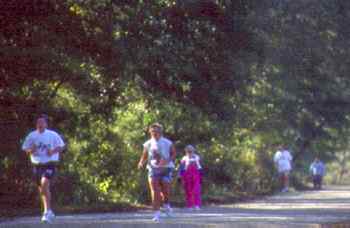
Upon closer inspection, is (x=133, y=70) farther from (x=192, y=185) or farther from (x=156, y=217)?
(x=156, y=217)

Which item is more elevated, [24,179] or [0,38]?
[0,38]

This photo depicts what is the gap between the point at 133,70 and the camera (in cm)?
2583

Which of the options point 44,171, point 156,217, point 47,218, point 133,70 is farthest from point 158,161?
point 133,70

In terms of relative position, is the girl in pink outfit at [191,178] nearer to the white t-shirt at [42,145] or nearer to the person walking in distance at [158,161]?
the person walking in distance at [158,161]

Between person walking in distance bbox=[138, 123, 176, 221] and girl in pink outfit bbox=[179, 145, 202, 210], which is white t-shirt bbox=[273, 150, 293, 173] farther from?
person walking in distance bbox=[138, 123, 176, 221]

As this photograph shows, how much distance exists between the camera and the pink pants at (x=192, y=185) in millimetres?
27125

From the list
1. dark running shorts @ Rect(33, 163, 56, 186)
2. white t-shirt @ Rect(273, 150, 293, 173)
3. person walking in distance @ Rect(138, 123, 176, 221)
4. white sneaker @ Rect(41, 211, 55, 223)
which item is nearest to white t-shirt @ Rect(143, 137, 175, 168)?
person walking in distance @ Rect(138, 123, 176, 221)

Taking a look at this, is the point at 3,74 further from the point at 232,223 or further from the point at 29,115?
the point at 232,223

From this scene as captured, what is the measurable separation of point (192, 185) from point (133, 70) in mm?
3405

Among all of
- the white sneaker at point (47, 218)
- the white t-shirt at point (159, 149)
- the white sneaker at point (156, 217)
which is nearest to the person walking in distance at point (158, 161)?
the white t-shirt at point (159, 149)

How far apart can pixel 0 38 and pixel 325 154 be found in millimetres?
51852

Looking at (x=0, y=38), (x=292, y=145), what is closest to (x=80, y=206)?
(x=0, y=38)

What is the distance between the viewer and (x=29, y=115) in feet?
79.5

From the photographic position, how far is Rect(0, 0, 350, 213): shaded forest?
23.0m
